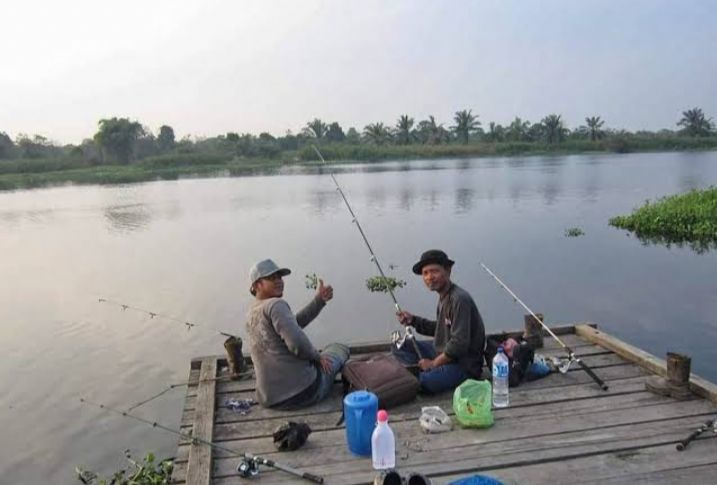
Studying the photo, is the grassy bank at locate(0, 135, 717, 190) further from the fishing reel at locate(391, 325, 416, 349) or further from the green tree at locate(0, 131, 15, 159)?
the fishing reel at locate(391, 325, 416, 349)

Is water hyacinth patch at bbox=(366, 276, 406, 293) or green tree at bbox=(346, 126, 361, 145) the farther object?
green tree at bbox=(346, 126, 361, 145)

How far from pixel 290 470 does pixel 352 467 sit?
0.43 meters

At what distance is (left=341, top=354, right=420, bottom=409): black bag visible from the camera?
16.4 ft

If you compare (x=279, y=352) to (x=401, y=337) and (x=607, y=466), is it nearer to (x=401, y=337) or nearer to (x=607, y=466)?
(x=401, y=337)

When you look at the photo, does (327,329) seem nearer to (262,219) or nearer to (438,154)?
(262,219)

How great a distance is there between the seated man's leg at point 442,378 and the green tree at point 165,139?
297 feet

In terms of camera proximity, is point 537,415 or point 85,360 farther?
point 85,360

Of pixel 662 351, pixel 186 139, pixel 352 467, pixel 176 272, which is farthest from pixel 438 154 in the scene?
pixel 352 467

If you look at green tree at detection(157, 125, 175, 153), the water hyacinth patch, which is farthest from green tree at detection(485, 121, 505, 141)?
the water hyacinth patch

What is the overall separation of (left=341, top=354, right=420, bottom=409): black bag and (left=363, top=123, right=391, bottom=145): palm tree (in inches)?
3906

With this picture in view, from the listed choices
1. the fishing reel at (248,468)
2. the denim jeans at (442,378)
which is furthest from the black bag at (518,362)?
the fishing reel at (248,468)

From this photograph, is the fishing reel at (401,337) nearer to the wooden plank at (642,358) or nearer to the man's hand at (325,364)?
the man's hand at (325,364)

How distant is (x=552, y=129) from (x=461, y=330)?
320 ft

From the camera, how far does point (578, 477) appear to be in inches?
152
